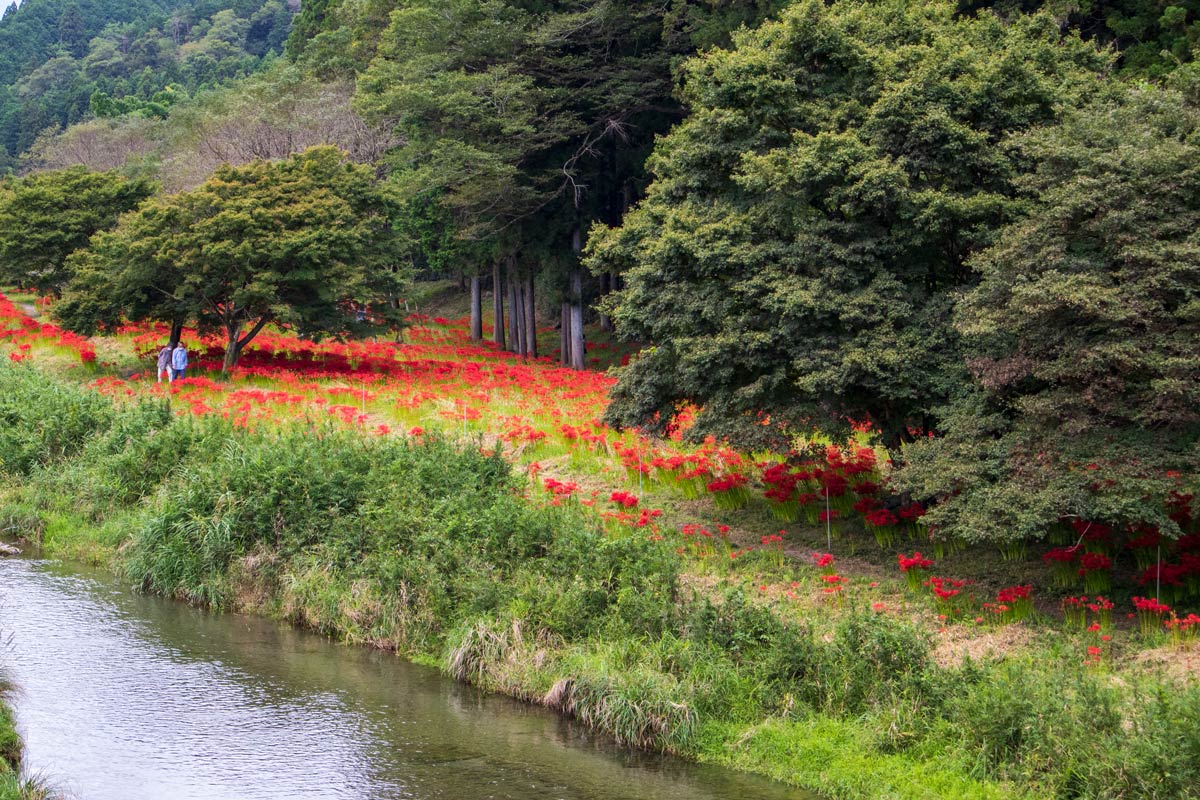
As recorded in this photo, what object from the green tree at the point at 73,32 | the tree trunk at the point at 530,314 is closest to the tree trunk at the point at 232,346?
the tree trunk at the point at 530,314

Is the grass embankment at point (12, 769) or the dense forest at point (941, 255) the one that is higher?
the dense forest at point (941, 255)

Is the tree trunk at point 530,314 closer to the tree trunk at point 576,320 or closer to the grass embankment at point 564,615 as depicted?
the tree trunk at point 576,320

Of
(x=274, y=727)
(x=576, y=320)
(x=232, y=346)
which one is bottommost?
(x=274, y=727)

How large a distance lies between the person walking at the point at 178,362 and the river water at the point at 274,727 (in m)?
11.4

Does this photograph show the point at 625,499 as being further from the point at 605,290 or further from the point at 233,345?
the point at 605,290

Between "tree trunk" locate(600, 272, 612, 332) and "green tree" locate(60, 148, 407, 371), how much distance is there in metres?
8.96

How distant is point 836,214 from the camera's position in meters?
14.9

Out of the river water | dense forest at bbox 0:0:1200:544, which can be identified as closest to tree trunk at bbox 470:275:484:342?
dense forest at bbox 0:0:1200:544

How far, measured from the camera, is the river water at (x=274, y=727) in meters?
9.91

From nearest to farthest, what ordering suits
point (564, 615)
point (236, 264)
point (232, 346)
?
point (564, 615) < point (236, 264) < point (232, 346)

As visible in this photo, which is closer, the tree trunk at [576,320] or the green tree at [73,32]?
the tree trunk at [576,320]

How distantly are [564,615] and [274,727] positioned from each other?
3244mm

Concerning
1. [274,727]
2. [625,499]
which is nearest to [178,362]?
[625,499]

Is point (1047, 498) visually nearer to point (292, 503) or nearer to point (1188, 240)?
point (1188, 240)
